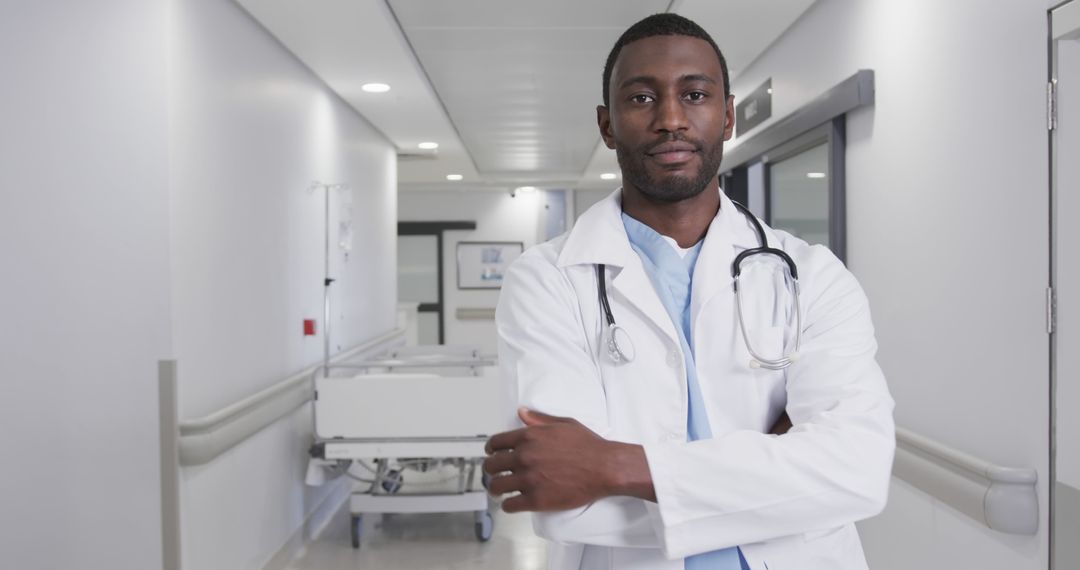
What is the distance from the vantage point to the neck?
1.40 m

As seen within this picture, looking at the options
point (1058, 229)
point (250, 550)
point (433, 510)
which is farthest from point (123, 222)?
point (1058, 229)

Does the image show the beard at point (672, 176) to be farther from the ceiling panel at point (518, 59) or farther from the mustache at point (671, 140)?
the ceiling panel at point (518, 59)

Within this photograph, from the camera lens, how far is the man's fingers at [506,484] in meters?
1.15

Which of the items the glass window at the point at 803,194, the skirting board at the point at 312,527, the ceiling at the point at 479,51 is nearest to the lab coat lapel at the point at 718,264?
the ceiling at the point at 479,51

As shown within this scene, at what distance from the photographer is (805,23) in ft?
12.4

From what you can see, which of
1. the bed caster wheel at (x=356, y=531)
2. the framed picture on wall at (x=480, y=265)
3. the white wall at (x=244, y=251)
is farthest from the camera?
the framed picture on wall at (x=480, y=265)

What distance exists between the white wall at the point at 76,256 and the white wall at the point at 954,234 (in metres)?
2.40

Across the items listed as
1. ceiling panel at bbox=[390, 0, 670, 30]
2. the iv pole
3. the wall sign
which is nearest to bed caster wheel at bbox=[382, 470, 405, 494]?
the iv pole

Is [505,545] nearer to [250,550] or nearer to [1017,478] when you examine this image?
[250,550]

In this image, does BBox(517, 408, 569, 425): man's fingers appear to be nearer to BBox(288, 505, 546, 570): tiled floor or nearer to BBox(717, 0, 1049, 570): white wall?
BBox(717, 0, 1049, 570): white wall

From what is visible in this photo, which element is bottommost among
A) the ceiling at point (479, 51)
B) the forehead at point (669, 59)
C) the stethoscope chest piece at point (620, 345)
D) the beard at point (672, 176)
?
the stethoscope chest piece at point (620, 345)

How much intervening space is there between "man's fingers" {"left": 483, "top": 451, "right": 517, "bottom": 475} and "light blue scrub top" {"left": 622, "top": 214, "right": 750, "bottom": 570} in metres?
0.27

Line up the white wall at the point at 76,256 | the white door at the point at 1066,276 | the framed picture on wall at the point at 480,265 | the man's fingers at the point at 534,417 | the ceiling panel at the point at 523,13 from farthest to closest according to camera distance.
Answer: the framed picture on wall at the point at 480,265 → the ceiling panel at the point at 523,13 → the white wall at the point at 76,256 → the white door at the point at 1066,276 → the man's fingers at the point at 534,417

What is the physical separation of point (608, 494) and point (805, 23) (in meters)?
3.15
